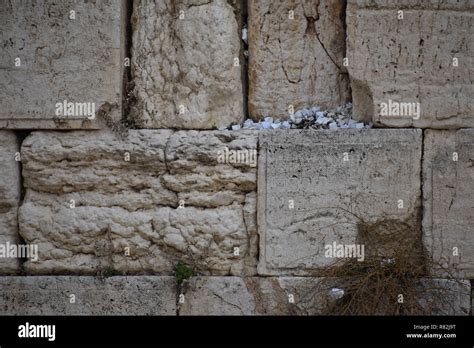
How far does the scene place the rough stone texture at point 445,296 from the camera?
4.83 meters

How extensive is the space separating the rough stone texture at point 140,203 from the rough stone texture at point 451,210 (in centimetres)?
119

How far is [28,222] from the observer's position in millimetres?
5039

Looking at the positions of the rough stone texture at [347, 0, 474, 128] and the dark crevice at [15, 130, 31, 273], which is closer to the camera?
the rough stone texture at [347, 0, 474, 128]

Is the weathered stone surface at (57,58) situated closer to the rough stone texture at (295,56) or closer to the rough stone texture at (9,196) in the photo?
the rough stone texture at (9,196)

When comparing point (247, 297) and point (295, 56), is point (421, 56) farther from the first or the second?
point (247, 297)

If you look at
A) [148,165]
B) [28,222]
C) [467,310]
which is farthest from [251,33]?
[467,310]

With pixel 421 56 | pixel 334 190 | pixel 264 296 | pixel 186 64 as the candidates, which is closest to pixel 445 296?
pixel 334 190

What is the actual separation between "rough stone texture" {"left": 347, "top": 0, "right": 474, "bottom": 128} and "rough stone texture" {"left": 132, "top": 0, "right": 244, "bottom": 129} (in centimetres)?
92

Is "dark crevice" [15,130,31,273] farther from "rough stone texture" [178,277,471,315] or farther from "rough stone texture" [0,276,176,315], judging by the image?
"rough stone texture" [178,277,471,315]

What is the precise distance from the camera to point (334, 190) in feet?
16.0

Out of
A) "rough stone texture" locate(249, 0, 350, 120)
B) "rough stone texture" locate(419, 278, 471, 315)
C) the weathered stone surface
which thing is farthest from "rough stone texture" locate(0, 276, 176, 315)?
"rough stone texture" locate(419, 278, 471, 315)

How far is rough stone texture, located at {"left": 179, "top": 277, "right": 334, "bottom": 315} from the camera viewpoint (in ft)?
16.1

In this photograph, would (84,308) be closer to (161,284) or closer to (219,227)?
(161,284)

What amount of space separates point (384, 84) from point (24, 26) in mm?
2490
